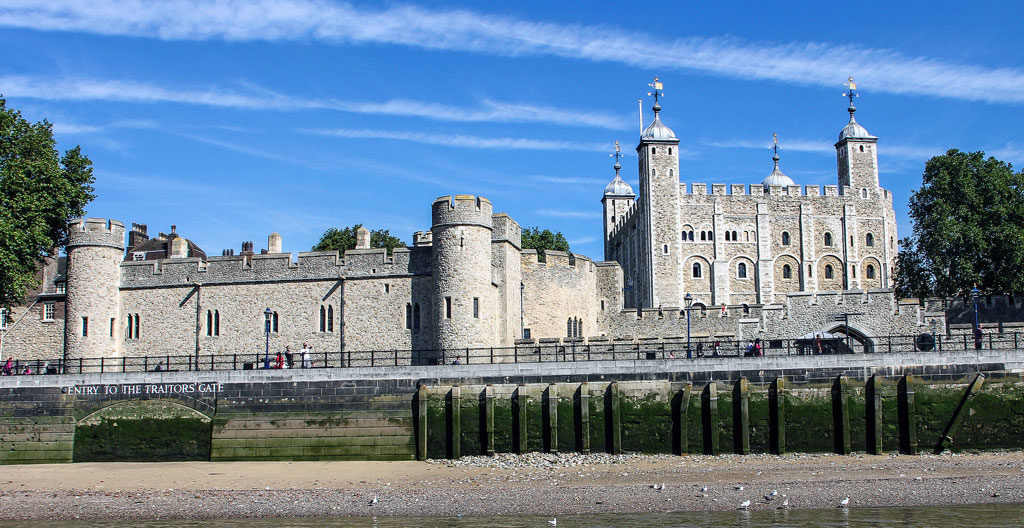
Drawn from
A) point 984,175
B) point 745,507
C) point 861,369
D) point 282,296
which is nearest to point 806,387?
point 861,369

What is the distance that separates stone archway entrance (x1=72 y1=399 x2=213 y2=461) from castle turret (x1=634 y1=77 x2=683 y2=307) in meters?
37.8

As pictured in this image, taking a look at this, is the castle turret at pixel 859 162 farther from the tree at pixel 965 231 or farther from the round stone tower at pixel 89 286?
the round stone tower at pixel 89 286

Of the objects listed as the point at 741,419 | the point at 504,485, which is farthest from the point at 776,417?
the point at 504,485

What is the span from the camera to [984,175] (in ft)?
149

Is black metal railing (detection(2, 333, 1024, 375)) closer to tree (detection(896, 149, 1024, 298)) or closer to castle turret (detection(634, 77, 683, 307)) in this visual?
tree (detection(896, 149, 1024, 298))

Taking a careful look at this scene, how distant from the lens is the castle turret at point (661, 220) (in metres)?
62.2

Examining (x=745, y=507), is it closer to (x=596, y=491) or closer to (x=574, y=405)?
(x=596, y=491)

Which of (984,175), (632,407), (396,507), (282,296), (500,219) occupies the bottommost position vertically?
(396,507)

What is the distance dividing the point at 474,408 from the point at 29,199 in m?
19.5

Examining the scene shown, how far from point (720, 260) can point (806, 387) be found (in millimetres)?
35128

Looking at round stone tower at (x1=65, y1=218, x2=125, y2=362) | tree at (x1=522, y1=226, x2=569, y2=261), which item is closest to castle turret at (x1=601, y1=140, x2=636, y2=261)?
tree at (x1=522, y1=226, x2=569, y2=261)

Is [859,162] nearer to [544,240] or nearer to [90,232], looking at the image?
[544,240]

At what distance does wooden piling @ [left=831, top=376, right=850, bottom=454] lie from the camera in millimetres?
27344

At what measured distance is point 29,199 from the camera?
35844 millimetres
